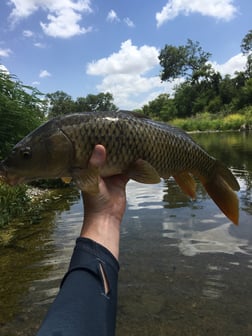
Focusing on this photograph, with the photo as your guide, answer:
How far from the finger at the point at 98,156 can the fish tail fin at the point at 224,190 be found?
0.96m

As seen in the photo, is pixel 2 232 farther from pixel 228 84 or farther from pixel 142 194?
pixel 228 84

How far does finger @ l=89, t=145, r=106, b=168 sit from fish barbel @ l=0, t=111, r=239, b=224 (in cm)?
4

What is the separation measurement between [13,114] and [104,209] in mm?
8082

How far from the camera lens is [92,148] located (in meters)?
2.35

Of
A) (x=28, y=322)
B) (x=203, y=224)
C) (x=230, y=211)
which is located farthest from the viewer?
(x=203, y=224)

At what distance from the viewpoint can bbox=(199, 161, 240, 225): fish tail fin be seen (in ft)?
8.97

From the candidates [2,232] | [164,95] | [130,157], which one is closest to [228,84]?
[164,95]

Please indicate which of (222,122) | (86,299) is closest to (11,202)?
(86,299)

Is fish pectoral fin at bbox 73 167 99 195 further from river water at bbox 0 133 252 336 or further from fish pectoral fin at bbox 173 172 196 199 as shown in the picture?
river water at bbox 0 133 252 336

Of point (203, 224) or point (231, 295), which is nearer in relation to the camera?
point (231, 295)

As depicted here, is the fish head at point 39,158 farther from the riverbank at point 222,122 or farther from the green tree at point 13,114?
the riverbank at point 222,122

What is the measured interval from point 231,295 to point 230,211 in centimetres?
270

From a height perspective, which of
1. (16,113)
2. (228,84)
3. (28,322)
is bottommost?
(28,322)

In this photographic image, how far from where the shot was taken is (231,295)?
16.3 ft
